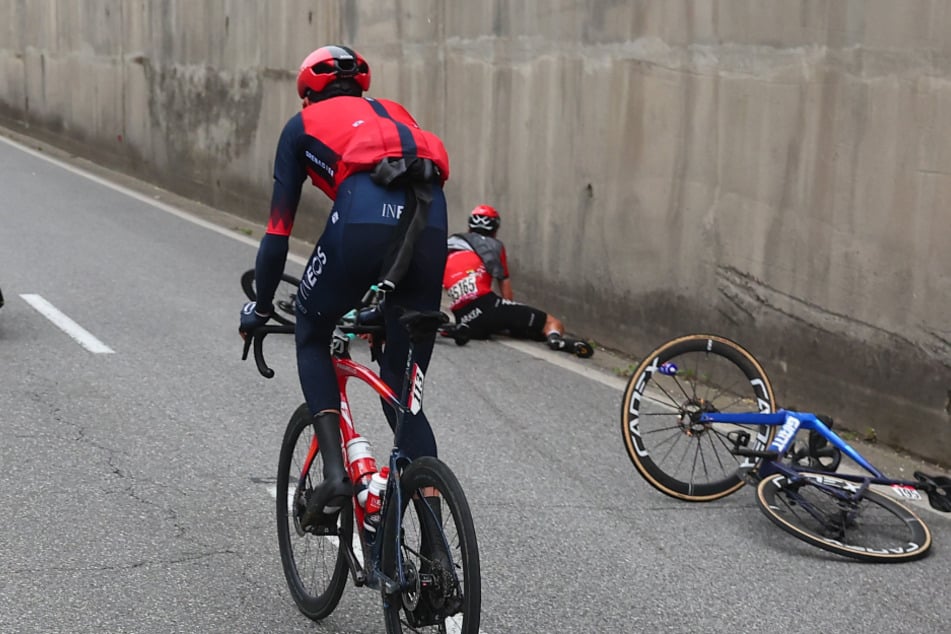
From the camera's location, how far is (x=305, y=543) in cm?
505

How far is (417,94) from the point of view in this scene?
13.7m

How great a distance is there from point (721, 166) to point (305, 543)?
507 cm

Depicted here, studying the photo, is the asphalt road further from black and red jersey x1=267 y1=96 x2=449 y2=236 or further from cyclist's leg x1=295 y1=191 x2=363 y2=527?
black and red jersey x1=267 y1=96 x2=449 y2=236

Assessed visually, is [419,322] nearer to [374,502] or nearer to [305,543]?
[374,502]

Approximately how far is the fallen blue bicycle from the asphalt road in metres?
0.14

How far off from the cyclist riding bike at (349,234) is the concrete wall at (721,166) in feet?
13.2

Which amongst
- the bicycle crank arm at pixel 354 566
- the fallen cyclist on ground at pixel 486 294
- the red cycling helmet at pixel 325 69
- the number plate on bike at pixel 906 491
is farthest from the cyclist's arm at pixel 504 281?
the bicycle crank arm at pixel 354 566

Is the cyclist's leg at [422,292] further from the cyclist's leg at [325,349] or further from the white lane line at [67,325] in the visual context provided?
the white lane line at [67,325]

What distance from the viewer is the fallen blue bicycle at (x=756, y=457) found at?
6.07 meters

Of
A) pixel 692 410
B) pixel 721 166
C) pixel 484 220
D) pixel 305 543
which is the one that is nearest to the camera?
pixel 305 543

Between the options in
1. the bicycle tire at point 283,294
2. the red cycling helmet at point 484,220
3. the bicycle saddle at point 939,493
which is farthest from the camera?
the red cycling helmet at point 484,220

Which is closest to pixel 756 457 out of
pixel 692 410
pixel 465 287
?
pixel 692 410

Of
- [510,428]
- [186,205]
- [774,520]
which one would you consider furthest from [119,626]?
[186,205]

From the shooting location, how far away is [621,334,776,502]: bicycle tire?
6.57 m
